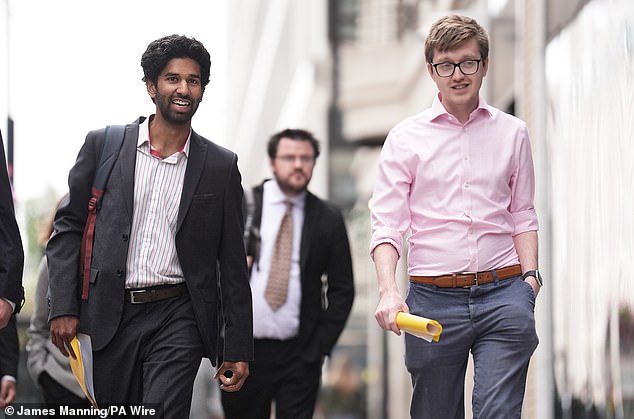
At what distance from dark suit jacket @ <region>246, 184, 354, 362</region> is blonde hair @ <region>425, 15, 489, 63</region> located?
2.99 m

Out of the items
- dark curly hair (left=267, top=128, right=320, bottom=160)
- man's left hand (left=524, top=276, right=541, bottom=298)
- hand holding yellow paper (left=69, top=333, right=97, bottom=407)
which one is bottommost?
hand holding yellow paper (left=69, top=333, right=97, bottom=407)

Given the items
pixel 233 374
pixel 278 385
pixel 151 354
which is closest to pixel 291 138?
pixel 278 385

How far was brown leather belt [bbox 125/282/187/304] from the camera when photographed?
6.96 m

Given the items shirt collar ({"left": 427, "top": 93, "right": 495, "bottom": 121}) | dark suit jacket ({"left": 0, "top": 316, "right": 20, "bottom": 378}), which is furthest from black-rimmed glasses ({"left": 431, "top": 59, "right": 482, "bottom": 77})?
dark suit jacket ({"left": 0, "top": 316, "right": 20, "bottom": 378})

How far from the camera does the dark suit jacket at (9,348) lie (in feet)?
26.5

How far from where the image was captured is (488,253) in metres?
6.84

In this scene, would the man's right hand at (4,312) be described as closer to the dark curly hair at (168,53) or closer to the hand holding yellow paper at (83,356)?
the hand holding yellow paper at (83,356)

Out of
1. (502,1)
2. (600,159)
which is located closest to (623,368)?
(600,159)

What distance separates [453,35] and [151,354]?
1.98 metres

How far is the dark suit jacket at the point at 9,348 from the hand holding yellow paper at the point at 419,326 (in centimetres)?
256

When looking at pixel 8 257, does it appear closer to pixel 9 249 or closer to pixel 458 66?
pixel 9 249

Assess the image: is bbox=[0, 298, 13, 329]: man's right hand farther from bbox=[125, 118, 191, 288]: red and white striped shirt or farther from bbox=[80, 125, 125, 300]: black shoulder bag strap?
bbox=[125, 118, 191, 288]: red and white striped shirt

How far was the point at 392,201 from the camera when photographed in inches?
272

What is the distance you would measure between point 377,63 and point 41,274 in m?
23.2
